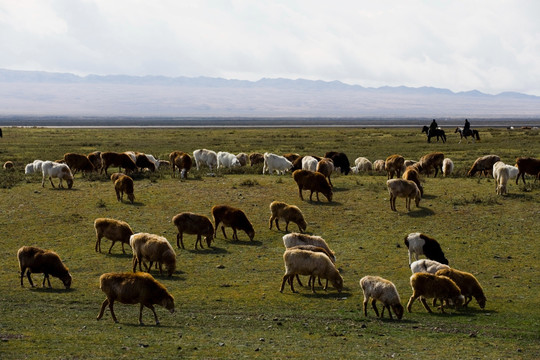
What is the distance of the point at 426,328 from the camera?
13312 mm

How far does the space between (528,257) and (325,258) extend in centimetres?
711

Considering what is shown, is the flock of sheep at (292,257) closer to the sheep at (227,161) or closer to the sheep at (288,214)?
the sheep at (288,214)

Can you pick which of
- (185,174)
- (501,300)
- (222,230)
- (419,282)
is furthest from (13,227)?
(501,300)

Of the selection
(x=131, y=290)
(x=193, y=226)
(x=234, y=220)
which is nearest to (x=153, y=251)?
(x=193, y=226)

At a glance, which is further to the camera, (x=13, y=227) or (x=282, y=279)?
(x=13, y=227)

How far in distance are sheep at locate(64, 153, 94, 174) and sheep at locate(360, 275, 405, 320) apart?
2390cm

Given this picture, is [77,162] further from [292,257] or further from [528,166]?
[528,166]

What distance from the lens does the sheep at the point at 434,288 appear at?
14.7 metres

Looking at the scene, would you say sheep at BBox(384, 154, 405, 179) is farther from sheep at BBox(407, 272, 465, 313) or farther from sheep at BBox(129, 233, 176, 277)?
sheep at BBox(407, 272, 465, 313)

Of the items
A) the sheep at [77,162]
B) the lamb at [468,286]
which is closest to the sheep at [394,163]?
the sheep at [77,162]

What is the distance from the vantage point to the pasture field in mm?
11898

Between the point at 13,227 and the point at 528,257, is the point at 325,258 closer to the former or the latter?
the point at 528,257

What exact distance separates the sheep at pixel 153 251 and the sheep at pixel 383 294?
5.59m

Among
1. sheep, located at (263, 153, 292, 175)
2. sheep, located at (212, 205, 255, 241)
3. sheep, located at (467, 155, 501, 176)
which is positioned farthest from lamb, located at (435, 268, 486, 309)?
sheep, located at (263, 153, 292, 175)
